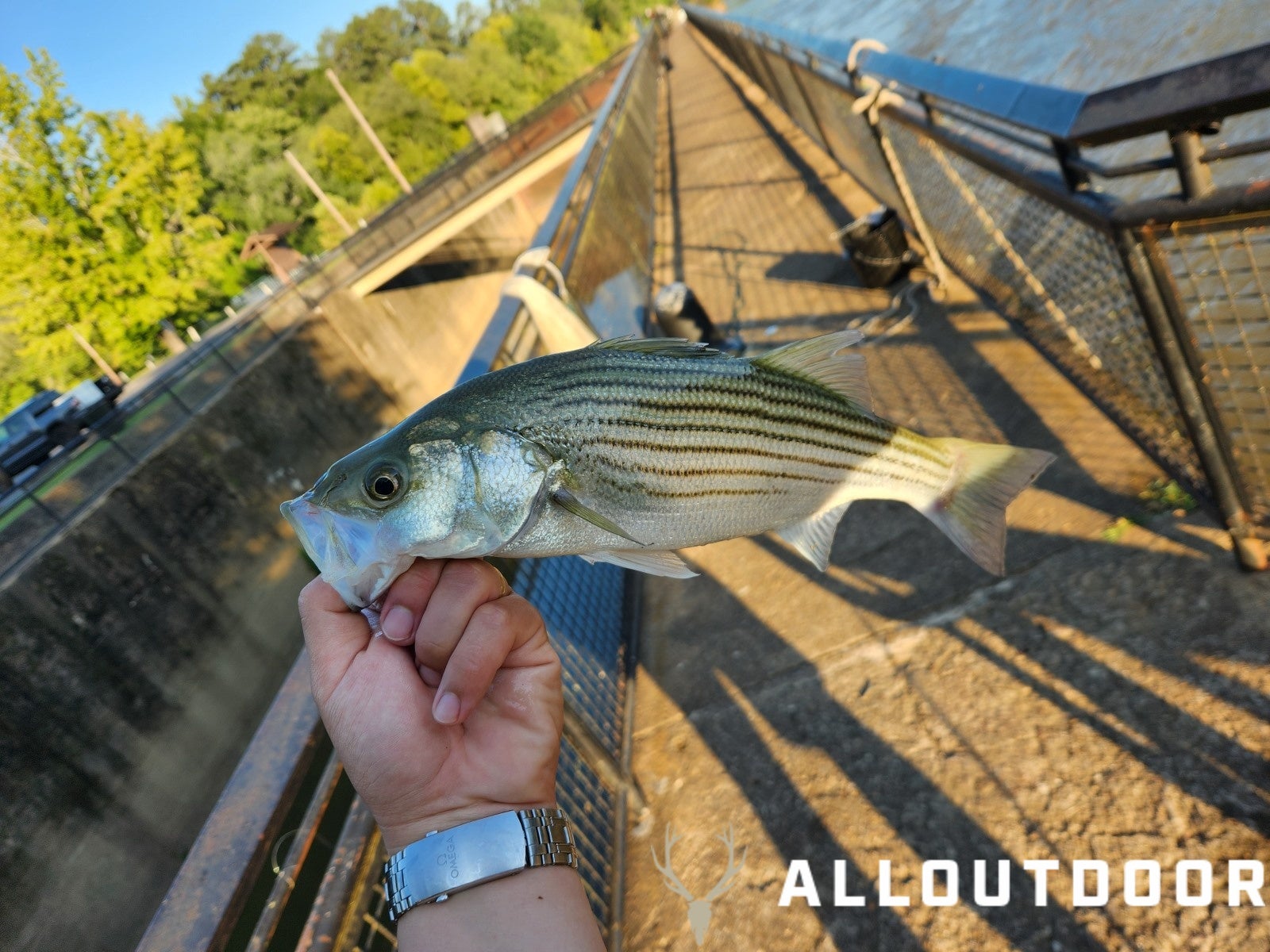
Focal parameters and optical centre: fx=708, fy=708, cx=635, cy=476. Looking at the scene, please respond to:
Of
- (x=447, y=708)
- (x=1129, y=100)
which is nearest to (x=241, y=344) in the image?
(x=447, y=708)

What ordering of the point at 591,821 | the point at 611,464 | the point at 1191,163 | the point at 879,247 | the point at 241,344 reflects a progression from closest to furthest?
the point at 611,464 → the point at 1191,163 → the point at 591,821 → the point at 879,247 → the point at 241,344

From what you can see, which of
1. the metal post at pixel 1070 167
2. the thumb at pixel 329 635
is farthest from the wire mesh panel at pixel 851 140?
the thumb at pixel 329 635

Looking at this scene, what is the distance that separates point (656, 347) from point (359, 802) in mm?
1769

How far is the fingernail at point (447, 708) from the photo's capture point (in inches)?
71.6

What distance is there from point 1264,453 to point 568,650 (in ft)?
12.0

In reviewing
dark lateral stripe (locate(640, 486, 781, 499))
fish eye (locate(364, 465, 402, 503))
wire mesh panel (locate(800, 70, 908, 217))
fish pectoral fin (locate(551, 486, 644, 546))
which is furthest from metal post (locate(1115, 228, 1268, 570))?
wire mesh panel (locate(800, 70, 908, 217))

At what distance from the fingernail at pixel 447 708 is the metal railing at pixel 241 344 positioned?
14767 mm

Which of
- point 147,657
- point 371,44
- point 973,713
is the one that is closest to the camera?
point 973,713

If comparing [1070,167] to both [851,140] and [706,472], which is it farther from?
[851,140]

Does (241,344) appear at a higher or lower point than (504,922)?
higher

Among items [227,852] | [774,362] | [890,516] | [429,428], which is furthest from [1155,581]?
[227,852]

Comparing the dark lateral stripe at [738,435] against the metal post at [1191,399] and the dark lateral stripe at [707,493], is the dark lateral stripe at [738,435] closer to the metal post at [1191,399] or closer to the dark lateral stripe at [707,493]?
the dark lateral stripe at [707,493]

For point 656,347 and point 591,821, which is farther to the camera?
point 591,821

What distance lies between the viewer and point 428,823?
6.36ft
